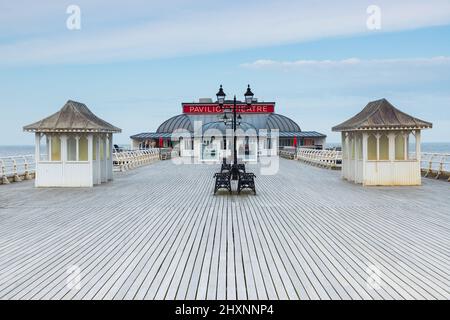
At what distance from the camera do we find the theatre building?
47.4 m

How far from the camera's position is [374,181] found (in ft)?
47.8

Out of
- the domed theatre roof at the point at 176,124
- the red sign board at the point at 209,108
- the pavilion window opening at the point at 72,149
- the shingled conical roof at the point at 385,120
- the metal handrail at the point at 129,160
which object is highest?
the red sign board at the point at 209,108

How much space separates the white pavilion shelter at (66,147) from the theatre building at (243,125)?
90.7ft

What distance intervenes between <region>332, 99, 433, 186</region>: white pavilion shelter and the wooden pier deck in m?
2.77

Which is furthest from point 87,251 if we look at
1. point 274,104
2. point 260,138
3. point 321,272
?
point 274,104

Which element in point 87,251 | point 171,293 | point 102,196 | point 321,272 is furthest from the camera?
point 102,196

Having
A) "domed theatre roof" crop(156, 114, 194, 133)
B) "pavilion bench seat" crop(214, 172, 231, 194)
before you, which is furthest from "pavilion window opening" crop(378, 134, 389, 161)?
"domed theatre roof" crop(156, 114, 194, 133)

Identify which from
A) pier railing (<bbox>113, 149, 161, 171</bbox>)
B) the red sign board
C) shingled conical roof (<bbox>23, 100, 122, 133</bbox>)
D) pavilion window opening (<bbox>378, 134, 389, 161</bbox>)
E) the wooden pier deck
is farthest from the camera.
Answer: the red sign board

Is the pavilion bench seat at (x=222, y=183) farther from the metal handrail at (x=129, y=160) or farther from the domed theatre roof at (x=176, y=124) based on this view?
the domed theatre roof at (x=176, y=124)

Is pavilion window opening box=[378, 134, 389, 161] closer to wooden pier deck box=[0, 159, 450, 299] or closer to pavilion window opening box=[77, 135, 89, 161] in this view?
wooden pier deck box=[0, 159, 450, 299]

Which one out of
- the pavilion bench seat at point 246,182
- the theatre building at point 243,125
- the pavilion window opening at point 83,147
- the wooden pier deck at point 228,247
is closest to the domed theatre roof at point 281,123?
the theatre building at point 243,125

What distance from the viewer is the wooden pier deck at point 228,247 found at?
460 cm
